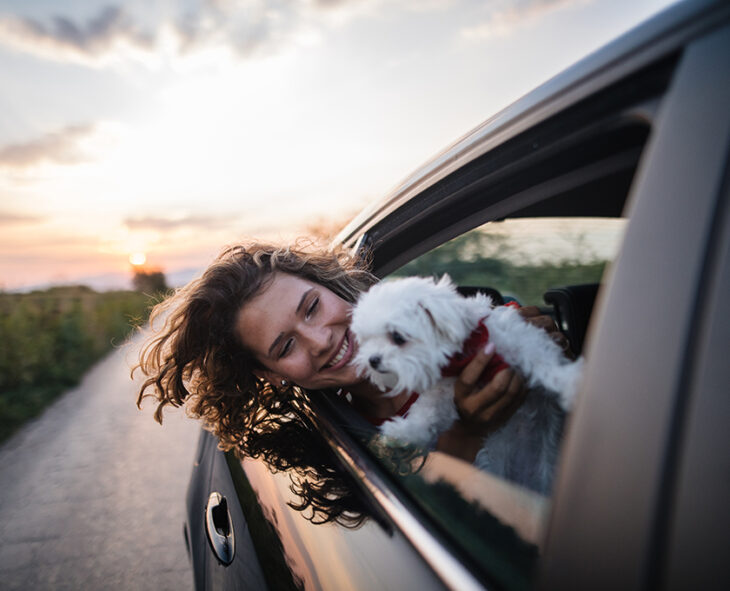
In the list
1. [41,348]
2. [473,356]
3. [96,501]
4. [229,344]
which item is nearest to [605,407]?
[473,356]

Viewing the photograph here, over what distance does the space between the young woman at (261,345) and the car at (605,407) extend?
27 centimetres

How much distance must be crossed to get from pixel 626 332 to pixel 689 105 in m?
0.34

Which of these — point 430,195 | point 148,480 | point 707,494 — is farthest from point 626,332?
point 148,480

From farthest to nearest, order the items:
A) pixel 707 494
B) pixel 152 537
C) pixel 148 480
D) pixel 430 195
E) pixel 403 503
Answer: pixel 148 480, pixel 152 537, pixel 430 195, pixel 403 503, pixel 707 494

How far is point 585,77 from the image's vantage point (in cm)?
85

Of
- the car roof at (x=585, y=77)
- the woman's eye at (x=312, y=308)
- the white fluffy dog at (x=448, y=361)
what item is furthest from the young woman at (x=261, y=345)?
the car roof at (x=585, y=77)

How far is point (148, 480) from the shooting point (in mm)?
4465

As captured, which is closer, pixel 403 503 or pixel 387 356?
pixel 403 503

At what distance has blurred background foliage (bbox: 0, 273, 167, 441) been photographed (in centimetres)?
725

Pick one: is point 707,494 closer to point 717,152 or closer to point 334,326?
point 717,152

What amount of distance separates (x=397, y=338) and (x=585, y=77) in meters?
0.74

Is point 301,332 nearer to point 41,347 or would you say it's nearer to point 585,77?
point 585,77

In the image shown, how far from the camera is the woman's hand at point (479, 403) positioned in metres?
1.08

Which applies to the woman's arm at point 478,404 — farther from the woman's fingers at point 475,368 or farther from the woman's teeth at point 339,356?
the woman's teeth at point 339,356
